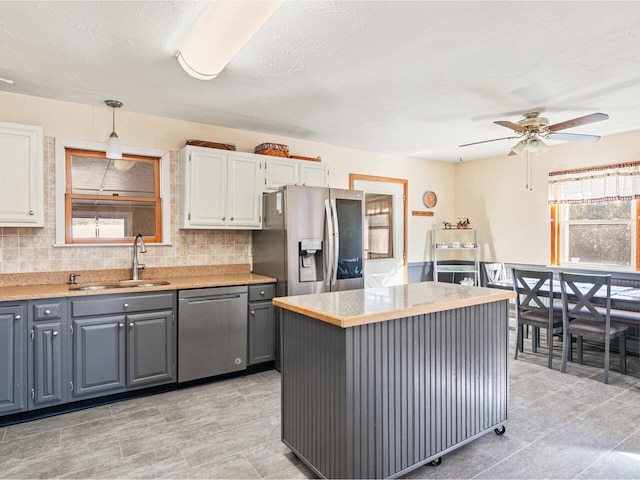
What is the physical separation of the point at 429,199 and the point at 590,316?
2.88 m

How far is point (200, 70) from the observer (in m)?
2.35

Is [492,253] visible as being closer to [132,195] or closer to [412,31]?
[412,31]

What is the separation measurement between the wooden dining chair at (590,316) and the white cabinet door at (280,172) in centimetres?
276

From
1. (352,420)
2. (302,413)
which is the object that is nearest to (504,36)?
(352,420)

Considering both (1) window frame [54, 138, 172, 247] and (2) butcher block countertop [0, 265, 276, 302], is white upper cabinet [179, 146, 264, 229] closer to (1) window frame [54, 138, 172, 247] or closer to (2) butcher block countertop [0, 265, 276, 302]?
(1) window frame [54, 138, 172, 247]

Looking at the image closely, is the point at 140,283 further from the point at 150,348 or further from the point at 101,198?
the point at 101,198

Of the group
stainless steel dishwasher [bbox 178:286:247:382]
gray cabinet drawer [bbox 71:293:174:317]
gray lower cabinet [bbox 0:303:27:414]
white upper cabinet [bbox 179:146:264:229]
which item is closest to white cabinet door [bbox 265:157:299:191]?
white upper cabinet [bbox 179:146:264:229]

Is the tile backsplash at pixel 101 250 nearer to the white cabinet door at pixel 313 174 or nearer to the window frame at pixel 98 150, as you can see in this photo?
the window frame at pixel 98 150

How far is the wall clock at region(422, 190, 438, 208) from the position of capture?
5906mm

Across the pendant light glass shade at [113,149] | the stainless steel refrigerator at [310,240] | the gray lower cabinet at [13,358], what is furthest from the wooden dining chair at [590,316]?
the gray lower cabinet at [13,358]

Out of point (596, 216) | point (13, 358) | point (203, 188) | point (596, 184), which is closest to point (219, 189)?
point (203, 188)

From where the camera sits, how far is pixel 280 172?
13.6ft

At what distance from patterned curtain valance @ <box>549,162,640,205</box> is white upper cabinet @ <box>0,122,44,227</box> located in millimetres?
5446

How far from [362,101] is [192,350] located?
2.56 meters
